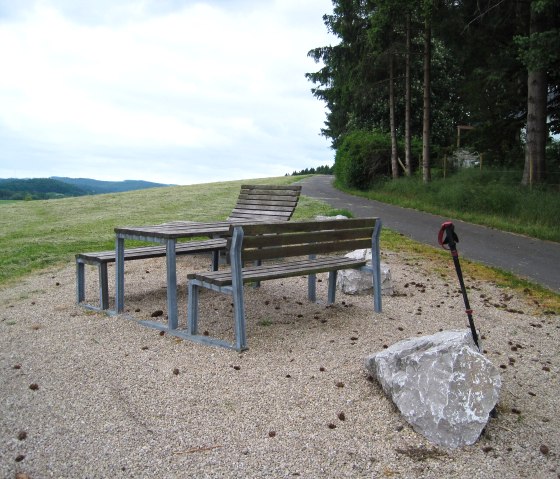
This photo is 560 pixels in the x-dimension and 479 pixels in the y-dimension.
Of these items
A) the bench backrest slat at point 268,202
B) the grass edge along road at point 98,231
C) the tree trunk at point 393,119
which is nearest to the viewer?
the bench backrest slat at point 268,202

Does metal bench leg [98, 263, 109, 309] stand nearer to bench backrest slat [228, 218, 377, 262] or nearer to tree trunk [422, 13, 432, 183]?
bench backrest slat [228, 218, 377, 262]

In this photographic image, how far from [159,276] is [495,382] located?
20.0 ft

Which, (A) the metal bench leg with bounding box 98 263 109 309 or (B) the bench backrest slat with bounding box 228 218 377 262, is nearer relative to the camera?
(B) the bench backrest slat with bounding box 228 218 377 262

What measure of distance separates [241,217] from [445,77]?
2582 centimetres

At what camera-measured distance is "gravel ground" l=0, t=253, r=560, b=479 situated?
3.48 metres

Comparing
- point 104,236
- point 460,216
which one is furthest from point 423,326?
point 460,216

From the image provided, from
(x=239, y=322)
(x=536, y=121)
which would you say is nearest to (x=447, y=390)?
(x=239, y=322)

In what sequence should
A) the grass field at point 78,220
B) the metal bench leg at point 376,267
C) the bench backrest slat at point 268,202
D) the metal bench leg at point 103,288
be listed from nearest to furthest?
the metal bench leg at point 376,267 < the metal bench leg at point 103,288 < the bench backrest slat at point 268,202 < the grass field at point 78,220

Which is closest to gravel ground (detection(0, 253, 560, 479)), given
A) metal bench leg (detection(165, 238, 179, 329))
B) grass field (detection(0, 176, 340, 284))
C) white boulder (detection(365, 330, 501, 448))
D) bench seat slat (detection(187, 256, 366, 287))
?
white boulder (detection(365, 330, 501, 448))

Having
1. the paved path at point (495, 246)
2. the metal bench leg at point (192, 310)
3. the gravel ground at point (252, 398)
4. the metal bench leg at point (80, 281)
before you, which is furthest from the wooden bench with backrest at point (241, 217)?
the paved path at point (495, 246)

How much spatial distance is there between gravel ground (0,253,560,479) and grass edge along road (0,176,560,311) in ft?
8.30

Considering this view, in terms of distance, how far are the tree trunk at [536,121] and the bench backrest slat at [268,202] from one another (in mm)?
10115

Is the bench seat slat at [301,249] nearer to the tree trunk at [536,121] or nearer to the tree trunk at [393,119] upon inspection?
the tree trunk at [536,121]

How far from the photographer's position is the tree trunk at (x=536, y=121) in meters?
16.8
